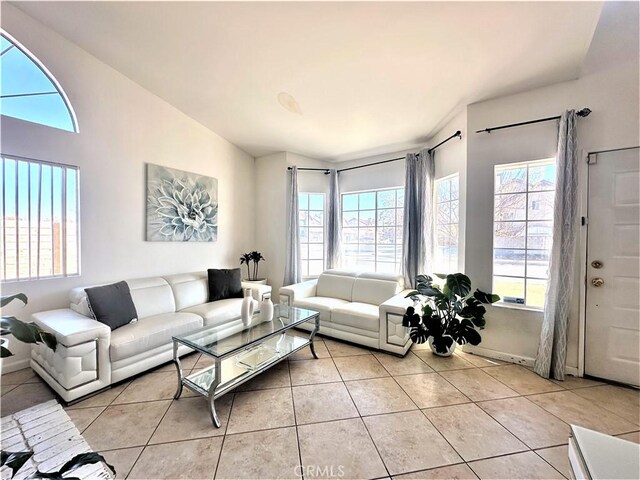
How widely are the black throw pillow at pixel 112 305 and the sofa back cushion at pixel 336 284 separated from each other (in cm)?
224

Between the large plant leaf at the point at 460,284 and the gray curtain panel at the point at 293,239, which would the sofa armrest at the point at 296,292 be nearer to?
the gray curtain panel at the point at 293,239

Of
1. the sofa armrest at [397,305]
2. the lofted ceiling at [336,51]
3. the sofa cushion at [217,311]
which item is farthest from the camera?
the sofa cushion at [217,311]

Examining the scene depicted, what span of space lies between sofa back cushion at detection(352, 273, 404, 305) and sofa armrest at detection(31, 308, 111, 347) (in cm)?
264

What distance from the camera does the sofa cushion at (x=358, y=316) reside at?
2.89 metres

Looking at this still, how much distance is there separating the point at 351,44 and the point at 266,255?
321 cm

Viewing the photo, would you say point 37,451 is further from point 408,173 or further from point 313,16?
point 408,173

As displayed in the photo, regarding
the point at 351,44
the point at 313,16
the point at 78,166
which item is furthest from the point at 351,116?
the point at 78,166

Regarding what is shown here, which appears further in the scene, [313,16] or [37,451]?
[313,16]

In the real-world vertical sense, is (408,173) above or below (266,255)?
above

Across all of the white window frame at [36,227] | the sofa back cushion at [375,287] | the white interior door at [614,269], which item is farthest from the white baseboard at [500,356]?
the white window frame at [36,227]

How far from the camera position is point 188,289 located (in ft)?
10.6

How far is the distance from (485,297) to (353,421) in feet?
5.55

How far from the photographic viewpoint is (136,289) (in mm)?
2799

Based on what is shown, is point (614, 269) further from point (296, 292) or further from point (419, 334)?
point (296, 292)
